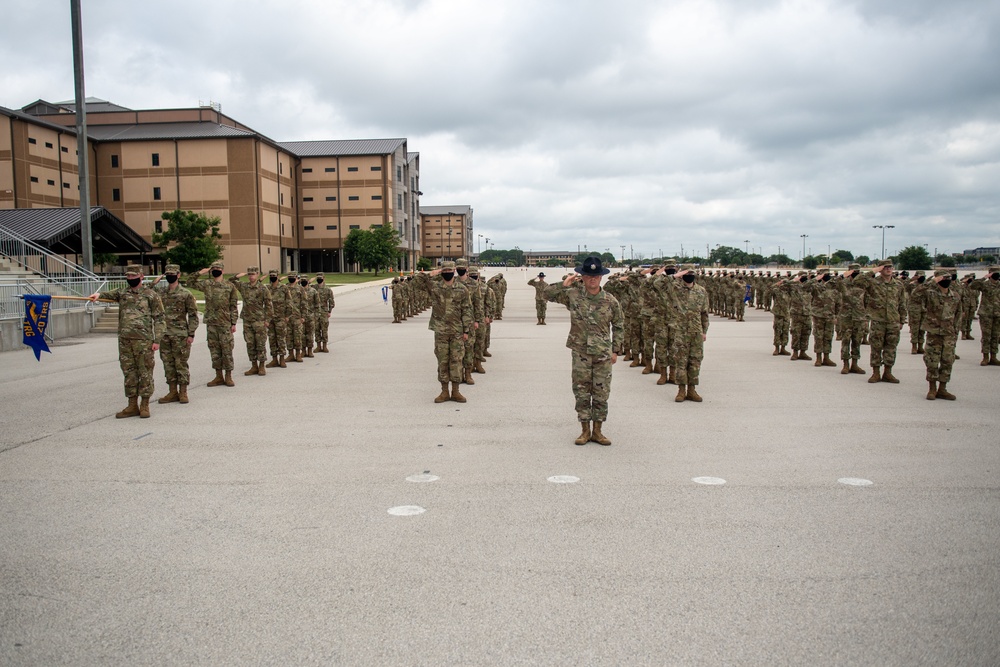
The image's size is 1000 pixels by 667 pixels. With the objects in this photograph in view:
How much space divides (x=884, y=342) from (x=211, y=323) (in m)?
11.5

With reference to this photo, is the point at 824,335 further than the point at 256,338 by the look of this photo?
Yes

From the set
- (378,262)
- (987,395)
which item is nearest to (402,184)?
(378,262)

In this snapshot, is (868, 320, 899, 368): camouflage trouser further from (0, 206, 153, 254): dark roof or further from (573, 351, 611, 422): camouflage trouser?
(0, 206, 153, 254): dark roof

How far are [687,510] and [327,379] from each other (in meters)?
8.38

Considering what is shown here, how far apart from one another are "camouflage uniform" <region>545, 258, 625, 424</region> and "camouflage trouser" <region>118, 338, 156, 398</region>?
212 inches

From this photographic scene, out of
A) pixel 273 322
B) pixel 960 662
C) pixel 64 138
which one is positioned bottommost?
pixel 960 662

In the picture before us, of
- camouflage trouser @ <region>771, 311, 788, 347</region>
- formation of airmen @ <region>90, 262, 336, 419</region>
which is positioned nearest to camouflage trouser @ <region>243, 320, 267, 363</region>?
formation of airmen @ <region>90, 262, 336, 419</region>

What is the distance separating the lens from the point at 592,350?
7.83 metres

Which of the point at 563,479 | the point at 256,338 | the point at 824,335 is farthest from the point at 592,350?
the point at 824,335

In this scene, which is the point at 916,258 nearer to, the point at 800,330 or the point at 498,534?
the point at 800,330

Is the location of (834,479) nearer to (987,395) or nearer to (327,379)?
(987,395)

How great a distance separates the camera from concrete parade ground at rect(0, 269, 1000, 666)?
3639 mm

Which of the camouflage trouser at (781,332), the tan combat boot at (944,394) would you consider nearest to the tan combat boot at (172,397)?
the tan combat boot at (944,394)

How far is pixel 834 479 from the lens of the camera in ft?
20.9
